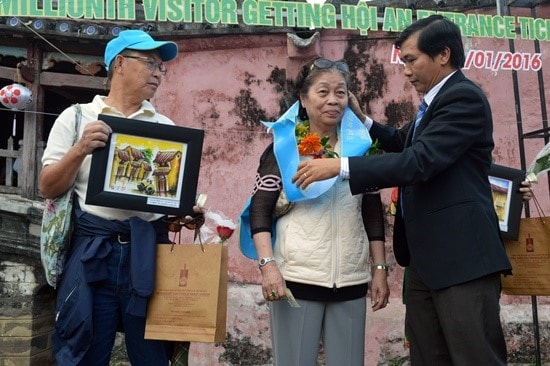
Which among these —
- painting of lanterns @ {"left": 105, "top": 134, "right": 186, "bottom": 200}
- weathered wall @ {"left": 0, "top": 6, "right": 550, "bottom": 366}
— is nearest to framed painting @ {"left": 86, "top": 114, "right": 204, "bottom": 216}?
painting of lanterns @ {"left": 105, "top": 134, "right": 186, "bottom": 200}

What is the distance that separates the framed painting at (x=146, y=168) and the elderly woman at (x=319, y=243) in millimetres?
352

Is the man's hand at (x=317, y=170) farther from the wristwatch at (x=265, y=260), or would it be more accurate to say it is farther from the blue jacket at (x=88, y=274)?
the blue jacket at (x=88, y=274)

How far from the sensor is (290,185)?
2.34 m

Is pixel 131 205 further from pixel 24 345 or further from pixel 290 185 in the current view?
pixel 24 345

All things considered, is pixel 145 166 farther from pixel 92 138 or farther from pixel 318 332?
pixel 318 332

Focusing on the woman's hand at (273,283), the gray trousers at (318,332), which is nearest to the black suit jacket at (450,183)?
the gray trousers at (318,332)

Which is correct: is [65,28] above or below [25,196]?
above

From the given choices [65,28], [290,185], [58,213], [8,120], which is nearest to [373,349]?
[290,185]

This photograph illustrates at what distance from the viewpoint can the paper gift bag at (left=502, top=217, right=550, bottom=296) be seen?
297 centimetres

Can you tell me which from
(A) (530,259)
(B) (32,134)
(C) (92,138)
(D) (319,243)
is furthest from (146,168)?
(B) (32,134)

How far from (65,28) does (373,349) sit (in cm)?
445

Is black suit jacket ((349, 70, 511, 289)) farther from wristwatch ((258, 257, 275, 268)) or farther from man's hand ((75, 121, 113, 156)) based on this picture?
man's hand ((75, 121, 113, 156))

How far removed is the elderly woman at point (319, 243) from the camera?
7.64 feet

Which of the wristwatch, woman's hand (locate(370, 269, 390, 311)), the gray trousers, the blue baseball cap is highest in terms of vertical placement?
the blue baseball cap
